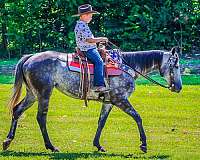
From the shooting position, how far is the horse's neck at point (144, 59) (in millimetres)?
12875

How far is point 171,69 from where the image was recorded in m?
12.9

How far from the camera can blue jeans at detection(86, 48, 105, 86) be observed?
40.5 ft

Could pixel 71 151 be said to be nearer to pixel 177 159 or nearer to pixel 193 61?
pixel 177 159

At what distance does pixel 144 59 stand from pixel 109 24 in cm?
1864

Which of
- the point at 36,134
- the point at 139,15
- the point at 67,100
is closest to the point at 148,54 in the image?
the point at 36,134

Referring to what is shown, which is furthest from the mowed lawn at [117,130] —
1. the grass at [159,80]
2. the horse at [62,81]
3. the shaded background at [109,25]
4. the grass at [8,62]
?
the shaded background at [109,25]

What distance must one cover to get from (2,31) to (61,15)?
290cm

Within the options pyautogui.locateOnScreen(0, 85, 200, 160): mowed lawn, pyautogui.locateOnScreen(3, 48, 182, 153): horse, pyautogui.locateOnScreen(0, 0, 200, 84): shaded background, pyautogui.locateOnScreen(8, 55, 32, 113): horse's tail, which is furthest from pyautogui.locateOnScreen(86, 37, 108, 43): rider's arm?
pyautogui.locateOnScreen(0, 0, 200, 84): shaded background

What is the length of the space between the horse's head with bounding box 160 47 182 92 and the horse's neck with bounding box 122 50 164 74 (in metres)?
0.10

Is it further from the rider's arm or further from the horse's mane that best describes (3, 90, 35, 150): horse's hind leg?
the horse's mane

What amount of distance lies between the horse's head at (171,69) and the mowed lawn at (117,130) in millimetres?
1175

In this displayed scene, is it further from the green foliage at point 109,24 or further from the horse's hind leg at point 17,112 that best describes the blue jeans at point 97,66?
the green foliage at point 109,24

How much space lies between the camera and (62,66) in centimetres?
1252

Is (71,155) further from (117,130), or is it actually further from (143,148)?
(117,130)
